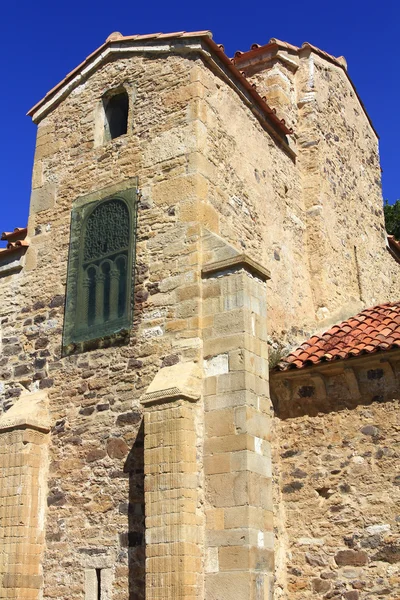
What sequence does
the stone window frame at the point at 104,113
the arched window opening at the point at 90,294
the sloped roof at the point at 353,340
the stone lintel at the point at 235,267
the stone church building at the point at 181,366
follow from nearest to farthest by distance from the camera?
the stone church building at the point at 181,366, the stone lintel at the point at 235,267, the sloped roof at the point at 353,340, the arched window opening at the point at 90,294, the stone window frame at the point at 104,113

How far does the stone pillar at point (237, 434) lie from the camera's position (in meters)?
7.32

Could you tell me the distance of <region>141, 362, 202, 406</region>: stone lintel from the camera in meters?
7.80

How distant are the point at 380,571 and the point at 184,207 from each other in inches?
183

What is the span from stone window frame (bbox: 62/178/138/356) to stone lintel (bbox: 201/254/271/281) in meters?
1.12

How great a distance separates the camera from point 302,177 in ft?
38.5

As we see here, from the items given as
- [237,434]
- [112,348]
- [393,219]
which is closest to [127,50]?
[112,348]

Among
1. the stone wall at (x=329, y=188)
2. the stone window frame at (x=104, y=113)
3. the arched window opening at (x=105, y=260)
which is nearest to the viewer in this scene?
the arched window opening at (x=105, y=260)

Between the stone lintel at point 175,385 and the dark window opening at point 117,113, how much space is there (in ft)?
12.6

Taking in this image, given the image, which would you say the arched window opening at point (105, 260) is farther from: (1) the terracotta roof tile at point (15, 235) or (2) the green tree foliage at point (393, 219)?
(2) the green tree foliage at point (393, 219)

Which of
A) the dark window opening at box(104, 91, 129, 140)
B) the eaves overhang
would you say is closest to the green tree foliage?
the eaves overhang

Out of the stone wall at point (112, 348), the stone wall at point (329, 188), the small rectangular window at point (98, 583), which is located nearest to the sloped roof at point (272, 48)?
the stone wall at point (329, 188)

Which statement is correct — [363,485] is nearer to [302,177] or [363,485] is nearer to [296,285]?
[296,285]

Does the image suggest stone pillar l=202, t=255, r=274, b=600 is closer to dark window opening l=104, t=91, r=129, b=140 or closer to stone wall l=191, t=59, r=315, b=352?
stone wall l=191, t=59, r=315, b=352

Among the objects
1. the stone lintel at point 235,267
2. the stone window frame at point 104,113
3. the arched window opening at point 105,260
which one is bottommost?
the stone lintel at point 235,267
